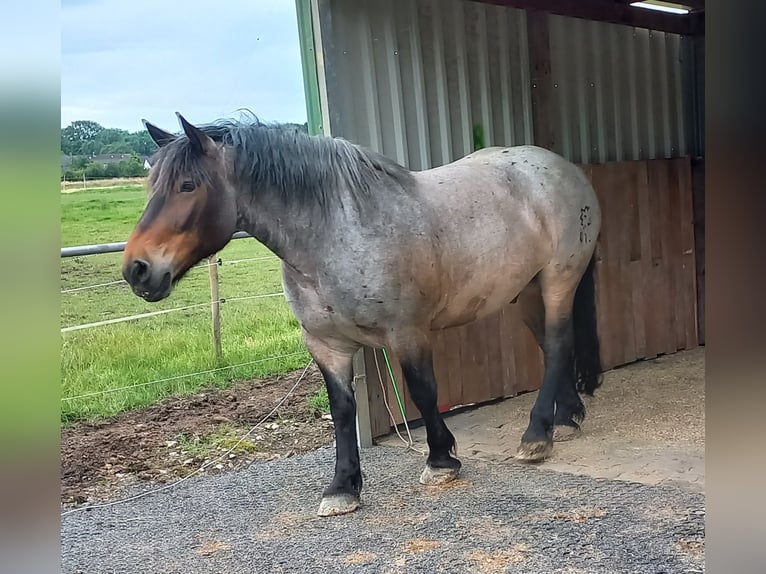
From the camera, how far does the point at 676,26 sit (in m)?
5.97

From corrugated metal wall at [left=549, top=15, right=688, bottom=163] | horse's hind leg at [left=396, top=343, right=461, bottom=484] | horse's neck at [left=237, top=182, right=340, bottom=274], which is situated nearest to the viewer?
horse's neck at [left=237, top=182, right=340, bottom=274]

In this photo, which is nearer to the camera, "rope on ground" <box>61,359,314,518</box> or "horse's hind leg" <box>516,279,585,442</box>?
"rope on ground" <box>61,359,314,518</box>

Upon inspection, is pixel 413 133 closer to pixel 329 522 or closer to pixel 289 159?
pixel 289 159

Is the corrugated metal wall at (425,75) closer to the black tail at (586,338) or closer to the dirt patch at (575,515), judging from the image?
the black tail at (586,338)

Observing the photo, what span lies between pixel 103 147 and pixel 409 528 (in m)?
3.17

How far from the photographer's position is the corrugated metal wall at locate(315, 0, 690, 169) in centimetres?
400

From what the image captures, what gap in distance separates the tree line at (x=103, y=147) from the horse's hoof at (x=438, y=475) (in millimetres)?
2168

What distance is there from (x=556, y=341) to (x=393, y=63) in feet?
6.02

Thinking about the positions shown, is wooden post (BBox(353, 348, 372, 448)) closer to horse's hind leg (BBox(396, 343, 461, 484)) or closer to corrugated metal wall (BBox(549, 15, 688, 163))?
horse's hind leg (BBox(396, 343, 461, 484))

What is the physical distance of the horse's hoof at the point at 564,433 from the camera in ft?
→ 12.9

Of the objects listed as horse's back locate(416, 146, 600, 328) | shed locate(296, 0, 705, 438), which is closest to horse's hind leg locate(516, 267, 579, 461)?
horse's back locate(416, 146, 600, 328)

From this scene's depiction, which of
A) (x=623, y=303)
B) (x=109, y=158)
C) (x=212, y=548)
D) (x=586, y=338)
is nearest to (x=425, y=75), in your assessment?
(x=586, y=338)

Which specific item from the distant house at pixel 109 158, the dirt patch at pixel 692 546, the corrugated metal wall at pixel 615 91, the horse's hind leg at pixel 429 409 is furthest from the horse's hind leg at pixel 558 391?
the distant house at pixel 109 158

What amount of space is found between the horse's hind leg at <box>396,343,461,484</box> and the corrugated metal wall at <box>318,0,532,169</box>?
4.62 feet
